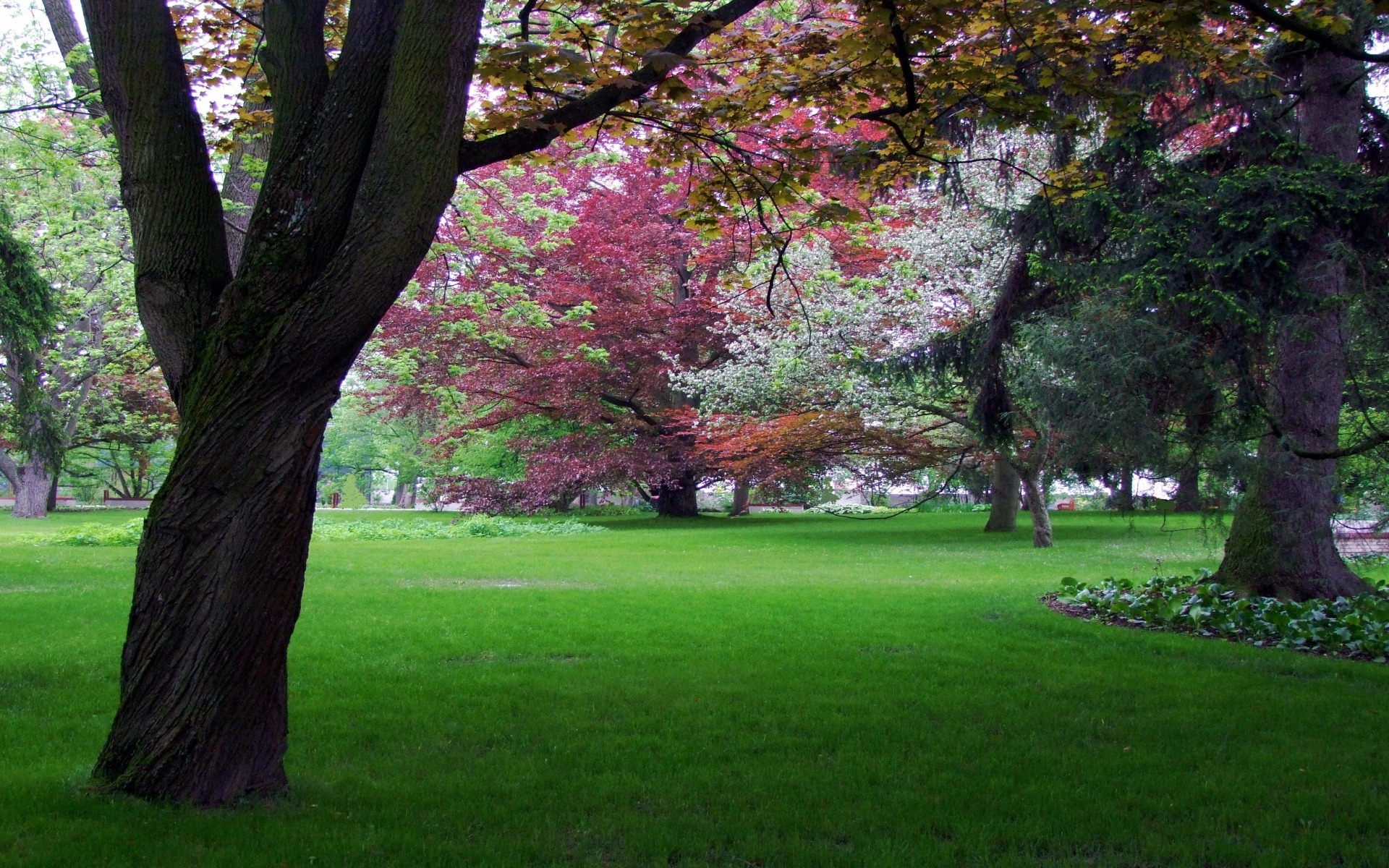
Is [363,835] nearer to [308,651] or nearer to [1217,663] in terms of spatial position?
[308,651]

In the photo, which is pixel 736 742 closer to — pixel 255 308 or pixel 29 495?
pixel 255 308

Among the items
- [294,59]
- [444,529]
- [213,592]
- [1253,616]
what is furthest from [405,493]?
[213,592]

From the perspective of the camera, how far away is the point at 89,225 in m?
13.6

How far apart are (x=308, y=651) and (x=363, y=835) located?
4.28 meters

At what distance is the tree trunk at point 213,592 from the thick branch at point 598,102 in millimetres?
1361

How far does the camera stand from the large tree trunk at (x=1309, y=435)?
7992mm

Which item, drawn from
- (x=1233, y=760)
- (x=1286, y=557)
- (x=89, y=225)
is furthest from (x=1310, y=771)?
(x=89, y=225)

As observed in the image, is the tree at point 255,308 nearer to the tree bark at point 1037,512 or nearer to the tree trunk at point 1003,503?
the tree bark at point 1037,512

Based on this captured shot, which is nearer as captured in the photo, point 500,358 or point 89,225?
point 89,225

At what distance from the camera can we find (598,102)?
4793 mm

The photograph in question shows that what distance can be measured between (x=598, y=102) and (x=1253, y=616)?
7.40 metres

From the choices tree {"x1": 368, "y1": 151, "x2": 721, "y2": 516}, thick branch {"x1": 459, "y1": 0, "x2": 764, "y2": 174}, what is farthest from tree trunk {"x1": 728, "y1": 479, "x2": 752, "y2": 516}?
thick branch {"x1": 459, "y1": 0, "x2": 764, "y2": 174}

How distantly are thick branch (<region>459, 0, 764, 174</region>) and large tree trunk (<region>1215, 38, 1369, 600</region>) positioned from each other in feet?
16.1

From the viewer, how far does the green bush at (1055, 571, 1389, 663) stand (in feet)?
26.7
